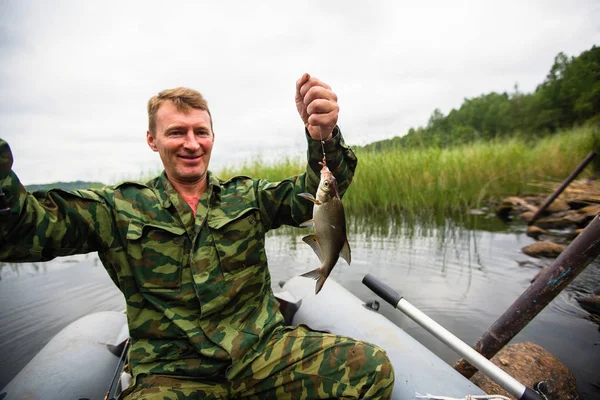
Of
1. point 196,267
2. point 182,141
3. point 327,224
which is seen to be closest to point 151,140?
point 182,141

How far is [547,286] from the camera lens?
2270 mm

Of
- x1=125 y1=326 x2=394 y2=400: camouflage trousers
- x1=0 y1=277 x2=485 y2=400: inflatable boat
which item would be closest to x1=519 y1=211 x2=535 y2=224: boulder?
x1=0 y1=277 x2=485 y2=400: inflatable boat

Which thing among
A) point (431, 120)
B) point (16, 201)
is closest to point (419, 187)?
point (16, 201)

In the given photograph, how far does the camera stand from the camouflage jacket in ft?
6.07

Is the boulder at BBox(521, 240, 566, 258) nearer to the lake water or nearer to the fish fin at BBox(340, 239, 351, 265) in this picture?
the lake water

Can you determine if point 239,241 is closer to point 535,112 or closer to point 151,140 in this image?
point 151,140

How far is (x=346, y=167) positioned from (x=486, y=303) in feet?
10.5

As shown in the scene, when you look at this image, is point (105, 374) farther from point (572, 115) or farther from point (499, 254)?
point (572, 115)

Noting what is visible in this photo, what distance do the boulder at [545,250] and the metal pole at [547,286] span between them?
4248 millimetres

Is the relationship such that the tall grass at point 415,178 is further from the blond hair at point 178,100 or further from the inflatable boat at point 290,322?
the blond hair at point 178,100

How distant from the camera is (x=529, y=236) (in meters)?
7.34

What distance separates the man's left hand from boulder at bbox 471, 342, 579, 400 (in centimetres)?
231

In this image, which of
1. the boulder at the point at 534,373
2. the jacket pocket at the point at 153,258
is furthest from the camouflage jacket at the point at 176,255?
the boulder at the point at 534,373

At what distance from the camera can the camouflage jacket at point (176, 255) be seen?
1852 mm
